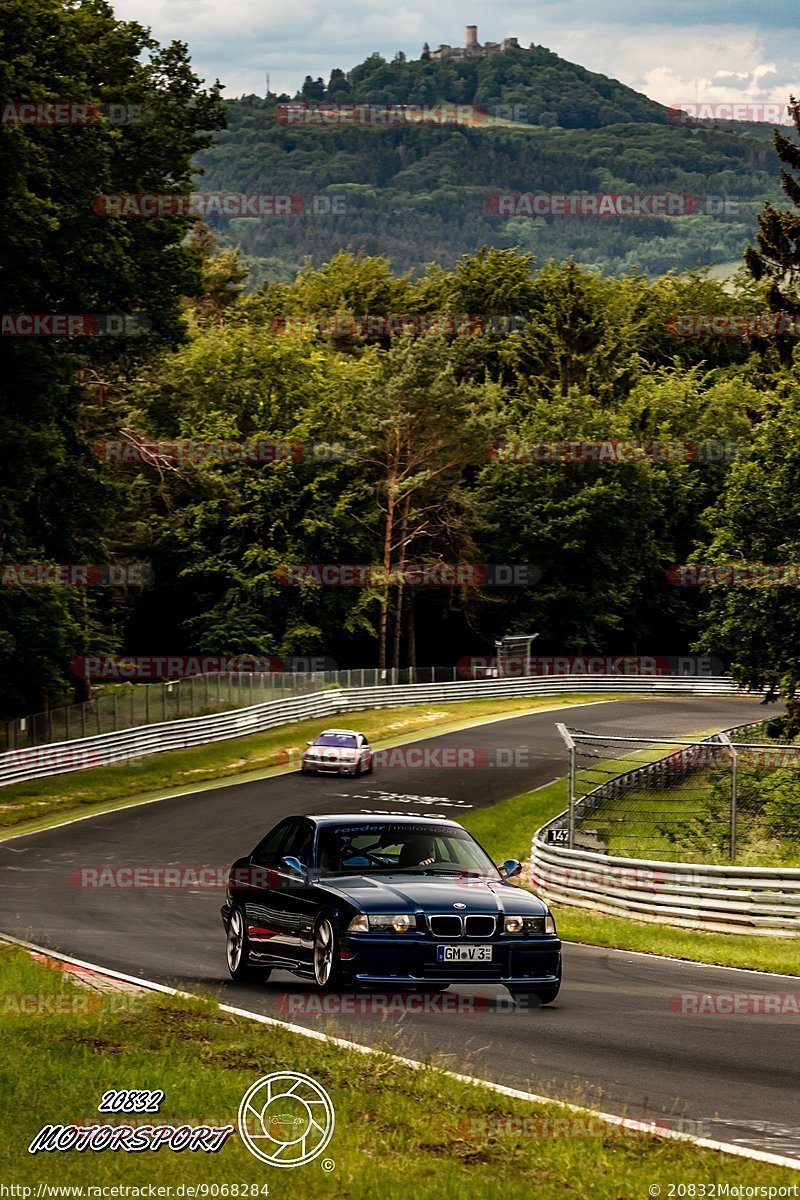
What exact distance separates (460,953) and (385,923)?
0.65m

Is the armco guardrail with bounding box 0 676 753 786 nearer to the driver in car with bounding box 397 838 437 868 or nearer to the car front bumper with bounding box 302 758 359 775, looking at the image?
the car front bumper with bounding box 302 758 359 775

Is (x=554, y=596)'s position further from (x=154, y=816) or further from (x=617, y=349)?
(x=154, y=816)

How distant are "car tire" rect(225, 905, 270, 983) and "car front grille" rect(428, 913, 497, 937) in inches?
104

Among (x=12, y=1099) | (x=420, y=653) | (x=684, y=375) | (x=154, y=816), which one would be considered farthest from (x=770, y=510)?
(x=684, y=375)

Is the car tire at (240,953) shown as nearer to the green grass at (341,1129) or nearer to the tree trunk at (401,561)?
the green grass at (341,1129)

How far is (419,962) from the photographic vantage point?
13273 millimetres

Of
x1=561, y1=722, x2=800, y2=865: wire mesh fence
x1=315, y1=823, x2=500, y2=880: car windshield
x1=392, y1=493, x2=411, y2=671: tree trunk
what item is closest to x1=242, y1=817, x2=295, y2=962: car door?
x1=315, y1=823, x2=500, y2=880: car windshield

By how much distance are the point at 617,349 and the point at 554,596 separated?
17.1 metres

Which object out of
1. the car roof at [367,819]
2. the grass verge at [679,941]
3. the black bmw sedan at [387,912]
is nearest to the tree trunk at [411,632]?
the grass verge at [679,941]

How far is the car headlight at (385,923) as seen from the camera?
1323 cm

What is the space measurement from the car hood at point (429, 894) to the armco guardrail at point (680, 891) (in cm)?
867

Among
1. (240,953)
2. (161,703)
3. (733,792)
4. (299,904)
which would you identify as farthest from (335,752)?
(299,904)

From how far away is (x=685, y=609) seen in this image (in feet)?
295

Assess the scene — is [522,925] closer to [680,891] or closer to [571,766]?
[680,891]
